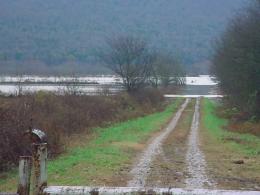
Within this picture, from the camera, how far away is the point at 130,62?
217 ft

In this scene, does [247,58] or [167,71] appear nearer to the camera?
[247,58]

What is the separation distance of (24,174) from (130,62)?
6136 centimetres

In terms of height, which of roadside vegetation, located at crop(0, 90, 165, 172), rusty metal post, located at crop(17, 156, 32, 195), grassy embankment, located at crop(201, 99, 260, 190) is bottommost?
grassy embankment, located at crop(201, 99, 260, 190)

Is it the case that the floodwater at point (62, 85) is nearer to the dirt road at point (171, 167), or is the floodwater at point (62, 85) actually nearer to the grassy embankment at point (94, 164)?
the grassy embankment at point (94, 164)

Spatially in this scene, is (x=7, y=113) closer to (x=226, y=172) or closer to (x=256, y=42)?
(x=226, y=172)

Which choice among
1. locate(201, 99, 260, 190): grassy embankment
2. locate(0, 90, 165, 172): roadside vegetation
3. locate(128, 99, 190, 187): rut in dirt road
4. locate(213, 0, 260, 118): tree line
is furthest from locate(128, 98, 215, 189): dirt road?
locate(213, 0, 260, 118): tree line

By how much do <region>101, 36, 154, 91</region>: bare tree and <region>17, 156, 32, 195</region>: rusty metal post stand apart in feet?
190

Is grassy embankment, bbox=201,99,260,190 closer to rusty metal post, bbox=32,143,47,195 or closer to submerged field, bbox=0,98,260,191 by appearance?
submerged field, bbox=0,98,260,191

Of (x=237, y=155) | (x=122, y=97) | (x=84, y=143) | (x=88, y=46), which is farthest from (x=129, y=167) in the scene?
(x=88, y=46)

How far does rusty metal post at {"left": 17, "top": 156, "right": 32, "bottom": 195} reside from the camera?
487 centimetres

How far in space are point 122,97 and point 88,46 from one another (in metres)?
123

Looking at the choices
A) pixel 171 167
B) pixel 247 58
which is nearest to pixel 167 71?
pixel 247 58

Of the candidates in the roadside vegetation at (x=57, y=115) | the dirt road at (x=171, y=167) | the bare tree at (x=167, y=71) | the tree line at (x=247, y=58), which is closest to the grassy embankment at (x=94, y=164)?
the dirt road at (x=171, y=167)

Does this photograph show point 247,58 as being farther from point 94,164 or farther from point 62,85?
point 62,85
